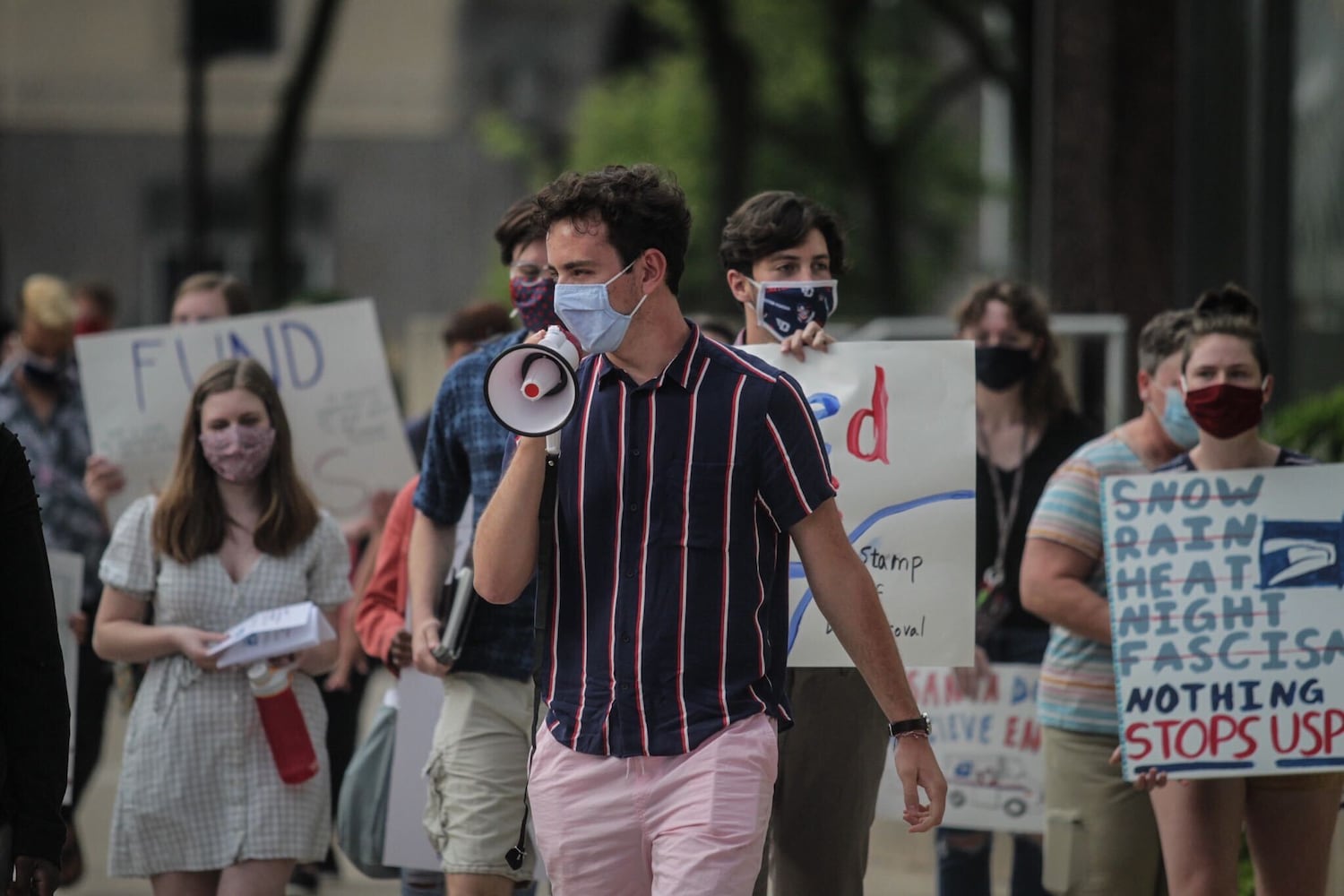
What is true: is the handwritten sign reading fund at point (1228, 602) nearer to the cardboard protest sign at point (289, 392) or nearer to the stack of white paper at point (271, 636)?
the stack of white paper at point (271, 636)

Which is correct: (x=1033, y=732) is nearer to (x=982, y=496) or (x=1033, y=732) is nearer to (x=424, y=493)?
(x=982, y=496)

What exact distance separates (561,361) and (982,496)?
9.47 feet

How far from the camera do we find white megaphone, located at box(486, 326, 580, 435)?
3729 millimetres

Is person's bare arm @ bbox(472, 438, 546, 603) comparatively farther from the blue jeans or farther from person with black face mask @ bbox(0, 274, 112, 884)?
person with black face mask @ bbox(0, 274, 112, 884)

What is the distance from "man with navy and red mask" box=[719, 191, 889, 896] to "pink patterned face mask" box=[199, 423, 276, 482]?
131cm

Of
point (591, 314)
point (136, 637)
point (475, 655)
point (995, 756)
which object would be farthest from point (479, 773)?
point (995, 756)

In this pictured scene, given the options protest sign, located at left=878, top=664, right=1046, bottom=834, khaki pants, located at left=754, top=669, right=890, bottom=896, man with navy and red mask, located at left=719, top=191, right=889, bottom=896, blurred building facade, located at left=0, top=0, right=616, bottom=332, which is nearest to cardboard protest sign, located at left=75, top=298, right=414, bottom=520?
protest sign, located at left=878, top=664, right=1046, bottom=834

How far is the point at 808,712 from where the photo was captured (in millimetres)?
4961

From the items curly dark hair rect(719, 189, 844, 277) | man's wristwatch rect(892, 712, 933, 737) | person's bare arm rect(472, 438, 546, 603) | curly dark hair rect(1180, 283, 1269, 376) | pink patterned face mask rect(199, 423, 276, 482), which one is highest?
curly dark hair rect(719, 189, 844, 277)

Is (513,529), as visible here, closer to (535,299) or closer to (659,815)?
(659,815)

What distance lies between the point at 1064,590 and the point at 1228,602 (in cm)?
40

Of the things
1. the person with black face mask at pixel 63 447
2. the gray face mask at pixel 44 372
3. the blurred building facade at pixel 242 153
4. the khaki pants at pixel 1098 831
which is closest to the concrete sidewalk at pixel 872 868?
the person with black face mask at pixel 63 447

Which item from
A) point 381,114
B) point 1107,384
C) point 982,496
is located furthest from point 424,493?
point 381,114

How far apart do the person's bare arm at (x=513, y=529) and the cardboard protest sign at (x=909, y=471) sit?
130 centimetres
